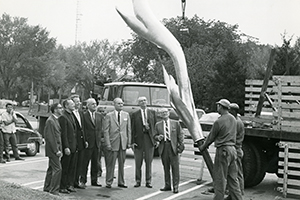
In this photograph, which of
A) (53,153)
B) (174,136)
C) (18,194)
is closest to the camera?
(18,194)

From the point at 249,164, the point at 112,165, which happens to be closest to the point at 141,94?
the point at 112,165

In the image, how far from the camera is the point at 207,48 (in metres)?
33.9

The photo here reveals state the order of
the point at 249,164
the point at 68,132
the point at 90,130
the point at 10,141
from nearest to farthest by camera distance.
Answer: the point at 68,132 → the point at 249,164 → the point at 90,130 → the point at 10,141

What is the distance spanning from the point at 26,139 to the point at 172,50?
979 cm

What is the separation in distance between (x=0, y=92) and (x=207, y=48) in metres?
15.3

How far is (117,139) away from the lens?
9648 mm

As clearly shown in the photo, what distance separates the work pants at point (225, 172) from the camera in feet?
23.6

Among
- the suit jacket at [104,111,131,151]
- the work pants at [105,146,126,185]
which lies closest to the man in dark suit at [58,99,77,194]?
the work pants at [105,146,126,185]

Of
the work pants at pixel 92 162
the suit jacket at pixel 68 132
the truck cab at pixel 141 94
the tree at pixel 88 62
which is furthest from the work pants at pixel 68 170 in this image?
the tree at pixel 88 62

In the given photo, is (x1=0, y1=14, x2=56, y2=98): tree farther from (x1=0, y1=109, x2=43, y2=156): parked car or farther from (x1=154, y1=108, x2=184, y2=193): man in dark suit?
(x1=154, y1=108, x2=184, y2=193): man in dark suit

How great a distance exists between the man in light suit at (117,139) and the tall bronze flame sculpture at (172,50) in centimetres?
431

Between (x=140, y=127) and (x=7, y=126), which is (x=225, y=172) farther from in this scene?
(x=7, y=126)

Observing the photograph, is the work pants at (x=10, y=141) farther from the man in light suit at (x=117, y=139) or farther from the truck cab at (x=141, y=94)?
the man in light suit at (x=117, y=139)

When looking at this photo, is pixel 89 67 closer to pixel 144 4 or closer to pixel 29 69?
pixel 29 69
